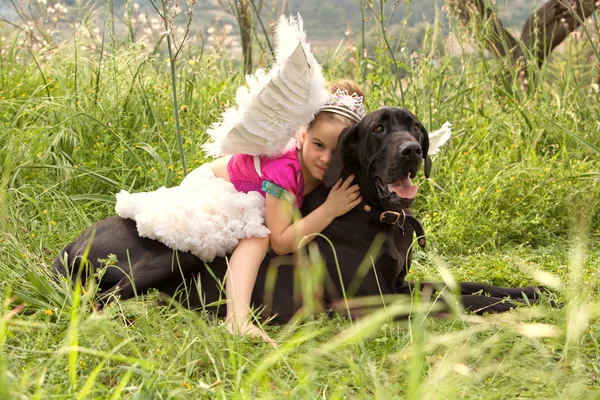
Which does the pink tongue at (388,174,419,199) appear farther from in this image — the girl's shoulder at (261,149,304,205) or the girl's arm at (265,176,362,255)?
the girl's shoulder at (261,149,304,205)

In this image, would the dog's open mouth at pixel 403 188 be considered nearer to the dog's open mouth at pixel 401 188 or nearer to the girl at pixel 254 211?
the dog's open mouth at pixel 401 188

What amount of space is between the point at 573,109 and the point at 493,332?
110 inches

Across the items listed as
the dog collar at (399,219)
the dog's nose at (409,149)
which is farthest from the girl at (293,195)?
the dog's nose at (409,149)

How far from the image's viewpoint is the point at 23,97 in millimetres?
4801

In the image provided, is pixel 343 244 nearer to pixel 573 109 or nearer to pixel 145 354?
pixel 145 354

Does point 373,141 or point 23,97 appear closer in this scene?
point 373,141

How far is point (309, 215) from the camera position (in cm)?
296

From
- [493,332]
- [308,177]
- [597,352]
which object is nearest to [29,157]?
[308,177]

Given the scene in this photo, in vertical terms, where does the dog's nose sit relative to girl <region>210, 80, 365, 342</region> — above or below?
above

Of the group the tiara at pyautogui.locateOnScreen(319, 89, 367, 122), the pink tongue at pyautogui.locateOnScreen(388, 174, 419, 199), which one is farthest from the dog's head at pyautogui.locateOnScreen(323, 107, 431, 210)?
the tiara at pyautogui.locateOnScreen(319, 89, 367, 122)

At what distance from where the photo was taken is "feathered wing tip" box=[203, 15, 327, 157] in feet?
9.42

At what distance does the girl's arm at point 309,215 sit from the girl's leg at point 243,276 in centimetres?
8

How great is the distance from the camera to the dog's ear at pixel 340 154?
2.83 meters

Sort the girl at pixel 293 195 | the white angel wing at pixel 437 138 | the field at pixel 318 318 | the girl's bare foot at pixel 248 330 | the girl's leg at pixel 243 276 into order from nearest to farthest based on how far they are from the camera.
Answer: the field at pixel 318 318, the girl's bare foot at pixel 248 330, the girl's leg at pixel 243 276, the girl at pixel 293 195, the white angel wing at pixel 437 138
